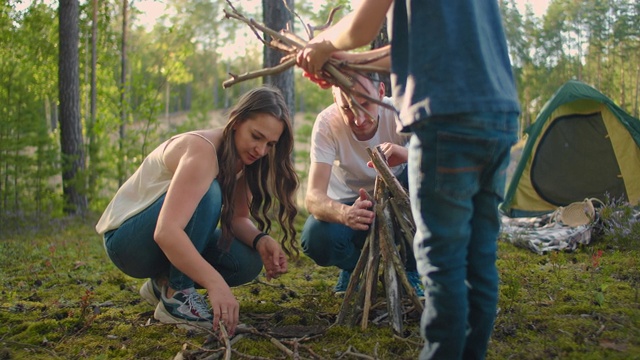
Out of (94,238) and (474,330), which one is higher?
(474,330)

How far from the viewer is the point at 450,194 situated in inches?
65.2

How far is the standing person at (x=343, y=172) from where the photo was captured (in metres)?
2.88

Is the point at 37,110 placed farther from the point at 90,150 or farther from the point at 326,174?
the point at 326,174

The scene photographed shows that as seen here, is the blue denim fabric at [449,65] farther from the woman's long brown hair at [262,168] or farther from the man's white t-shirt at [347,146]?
the man's white t-shirt at [347,146]

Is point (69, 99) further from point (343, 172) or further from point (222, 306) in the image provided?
point (222, 306)

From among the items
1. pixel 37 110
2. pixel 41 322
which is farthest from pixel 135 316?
pixel 37 110

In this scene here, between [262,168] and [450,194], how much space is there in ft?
4.80

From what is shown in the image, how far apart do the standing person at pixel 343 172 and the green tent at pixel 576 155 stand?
164 inches

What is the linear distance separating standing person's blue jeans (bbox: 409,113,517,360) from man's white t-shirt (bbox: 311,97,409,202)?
1347 mm

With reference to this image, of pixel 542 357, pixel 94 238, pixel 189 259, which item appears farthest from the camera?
pixel 94 238

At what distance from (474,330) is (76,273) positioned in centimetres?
315

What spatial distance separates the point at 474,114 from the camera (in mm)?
1625

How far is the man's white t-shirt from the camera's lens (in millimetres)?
3072

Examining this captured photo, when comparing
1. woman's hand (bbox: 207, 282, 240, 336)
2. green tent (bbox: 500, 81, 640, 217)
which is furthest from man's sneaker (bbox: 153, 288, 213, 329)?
green tent (bbox: 500, 81, 640, 217)
